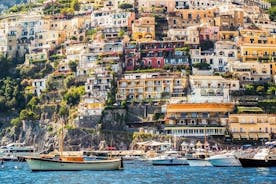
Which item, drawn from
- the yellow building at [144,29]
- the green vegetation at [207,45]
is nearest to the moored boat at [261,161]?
the green vegetation at [207,45]

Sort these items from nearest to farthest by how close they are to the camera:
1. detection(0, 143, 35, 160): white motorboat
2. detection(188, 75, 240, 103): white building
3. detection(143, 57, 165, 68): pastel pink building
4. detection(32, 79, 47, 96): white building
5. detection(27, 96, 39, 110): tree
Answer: detection(0, 143, 35, 160): white motorboat, detection(188, 75, 240, 103): white building, detection(143, 57, 165, 68): pastel pink building, detection(27, 96, 39, 110): tree, detection(32, 79, 47, 96): white building

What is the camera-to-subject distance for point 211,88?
113000mm

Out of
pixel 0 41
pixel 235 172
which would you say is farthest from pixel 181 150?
pixel 0 41

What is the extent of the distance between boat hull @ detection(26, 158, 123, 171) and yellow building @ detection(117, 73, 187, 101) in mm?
30376

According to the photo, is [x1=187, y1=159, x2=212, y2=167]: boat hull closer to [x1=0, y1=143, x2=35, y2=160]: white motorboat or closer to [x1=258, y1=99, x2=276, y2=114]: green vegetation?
[x1=258, y1=99, x2=276, y2=114]: green vegetation

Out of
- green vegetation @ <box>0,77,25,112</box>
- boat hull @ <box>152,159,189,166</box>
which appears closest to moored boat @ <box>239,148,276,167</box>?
boat hull @ <box>152,159,189,166</box>

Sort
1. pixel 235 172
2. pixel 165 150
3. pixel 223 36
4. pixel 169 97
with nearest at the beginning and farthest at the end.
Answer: pixel 235 172, pixel 165 150, pixel 169 97, pixel 223 36

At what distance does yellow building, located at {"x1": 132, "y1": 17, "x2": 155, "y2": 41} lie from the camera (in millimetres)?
126387

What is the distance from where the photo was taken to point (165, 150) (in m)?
104

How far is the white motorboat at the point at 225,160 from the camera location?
8788 cm

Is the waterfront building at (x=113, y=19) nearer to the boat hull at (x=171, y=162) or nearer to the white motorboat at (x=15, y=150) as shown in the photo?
the white motorboat at (x=15, y=150)

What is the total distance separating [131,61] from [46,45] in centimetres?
2030

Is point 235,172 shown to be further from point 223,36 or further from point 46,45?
point 46,45

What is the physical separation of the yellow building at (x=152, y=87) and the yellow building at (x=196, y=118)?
501 cm
